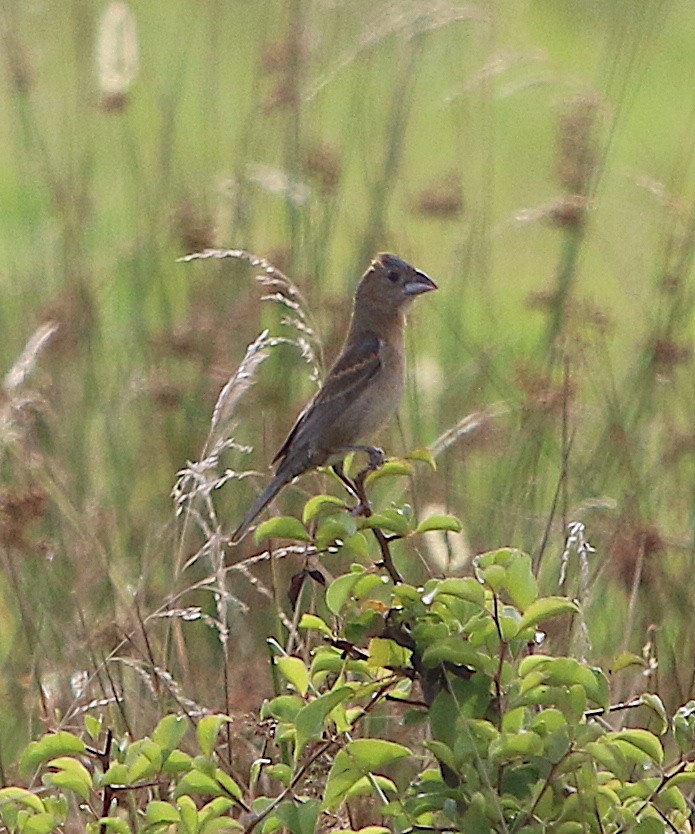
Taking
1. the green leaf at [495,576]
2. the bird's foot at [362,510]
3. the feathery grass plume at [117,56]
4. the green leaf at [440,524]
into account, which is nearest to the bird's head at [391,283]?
the feathery grass plume at [117,56]

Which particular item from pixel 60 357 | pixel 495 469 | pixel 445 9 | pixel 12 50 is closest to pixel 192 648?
pixel 495 469

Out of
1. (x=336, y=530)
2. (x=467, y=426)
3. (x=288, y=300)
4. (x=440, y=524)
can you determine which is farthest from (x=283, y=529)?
(x=467, y=426)

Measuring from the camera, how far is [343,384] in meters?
3.87

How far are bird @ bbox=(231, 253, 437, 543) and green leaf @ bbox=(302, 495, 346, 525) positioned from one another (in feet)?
3.65

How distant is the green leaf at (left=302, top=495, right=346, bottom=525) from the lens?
226 cm

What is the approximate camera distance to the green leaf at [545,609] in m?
2.01

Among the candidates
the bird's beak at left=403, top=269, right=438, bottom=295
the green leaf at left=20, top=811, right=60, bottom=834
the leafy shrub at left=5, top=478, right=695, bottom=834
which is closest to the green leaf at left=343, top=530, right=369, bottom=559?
the leafy shrub at left=5, top=478, right=695, bottom=834

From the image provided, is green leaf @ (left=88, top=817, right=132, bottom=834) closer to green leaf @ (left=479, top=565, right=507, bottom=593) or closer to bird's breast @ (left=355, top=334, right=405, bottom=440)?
green leaf @ (left=479, top=565, right=507, bottom=593)

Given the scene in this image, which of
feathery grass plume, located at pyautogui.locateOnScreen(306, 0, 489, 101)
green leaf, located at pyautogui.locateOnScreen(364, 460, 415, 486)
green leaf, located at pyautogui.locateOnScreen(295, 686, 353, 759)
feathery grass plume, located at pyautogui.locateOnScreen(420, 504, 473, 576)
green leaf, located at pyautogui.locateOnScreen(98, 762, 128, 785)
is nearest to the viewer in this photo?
green leaf, located at pyautogui.locateOnScreen(295, 686, 353, 759)

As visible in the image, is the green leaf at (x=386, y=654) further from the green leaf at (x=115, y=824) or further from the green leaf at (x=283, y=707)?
the green leaf at (x=115, y=824)

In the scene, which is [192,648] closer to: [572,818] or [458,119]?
[458,119]

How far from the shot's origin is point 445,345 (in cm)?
650

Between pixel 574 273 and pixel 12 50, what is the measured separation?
1.82 m

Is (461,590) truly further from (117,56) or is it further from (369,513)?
(117,56)
